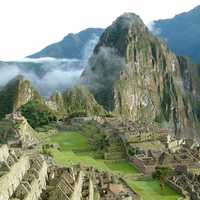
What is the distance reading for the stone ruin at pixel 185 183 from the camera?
55.7 m

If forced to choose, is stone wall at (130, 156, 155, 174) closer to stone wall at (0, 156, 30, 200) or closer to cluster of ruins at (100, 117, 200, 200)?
cluster of ruins at (100, 117, 200, 200)

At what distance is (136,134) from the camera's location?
8706 cm

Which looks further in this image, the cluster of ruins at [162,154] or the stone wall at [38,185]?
the cluster of ruins at [162,154]

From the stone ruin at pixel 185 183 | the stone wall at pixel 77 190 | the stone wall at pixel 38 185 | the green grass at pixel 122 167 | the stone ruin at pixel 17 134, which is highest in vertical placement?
the stone wall at pixel 38 185

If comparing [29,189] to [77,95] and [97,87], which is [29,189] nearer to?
[77,95]

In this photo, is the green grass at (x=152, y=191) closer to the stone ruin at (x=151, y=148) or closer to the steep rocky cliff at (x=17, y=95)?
the stone ruin at (x=151, y=148)

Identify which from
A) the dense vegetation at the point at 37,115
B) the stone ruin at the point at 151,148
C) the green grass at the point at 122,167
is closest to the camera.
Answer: the green grass at the point at 122,167

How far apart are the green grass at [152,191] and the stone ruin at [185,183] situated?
807 mm

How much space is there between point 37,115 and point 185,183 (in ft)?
201

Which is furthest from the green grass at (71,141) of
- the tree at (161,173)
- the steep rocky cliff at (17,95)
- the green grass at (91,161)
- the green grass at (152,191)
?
the steep rocky cliff at (17,95)

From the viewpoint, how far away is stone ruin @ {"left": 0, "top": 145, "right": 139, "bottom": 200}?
36.0 meters

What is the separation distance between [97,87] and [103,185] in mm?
146803

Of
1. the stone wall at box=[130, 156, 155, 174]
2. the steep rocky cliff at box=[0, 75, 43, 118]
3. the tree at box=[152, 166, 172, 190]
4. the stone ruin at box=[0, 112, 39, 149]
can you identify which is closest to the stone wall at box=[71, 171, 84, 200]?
the tree at box=[152, 166, 172, 190]

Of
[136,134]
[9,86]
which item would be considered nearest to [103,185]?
[136,134]
